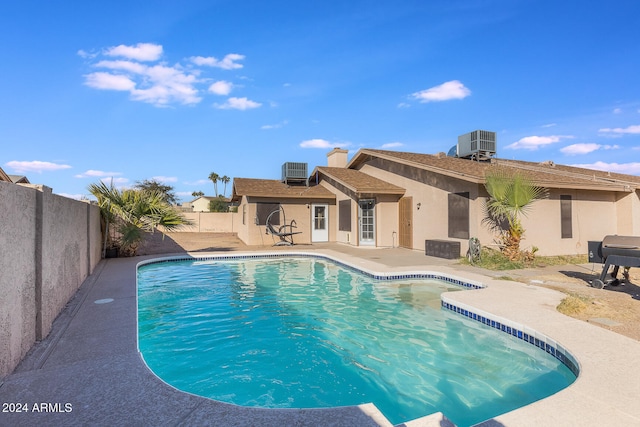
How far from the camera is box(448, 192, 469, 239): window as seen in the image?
11.0 metres

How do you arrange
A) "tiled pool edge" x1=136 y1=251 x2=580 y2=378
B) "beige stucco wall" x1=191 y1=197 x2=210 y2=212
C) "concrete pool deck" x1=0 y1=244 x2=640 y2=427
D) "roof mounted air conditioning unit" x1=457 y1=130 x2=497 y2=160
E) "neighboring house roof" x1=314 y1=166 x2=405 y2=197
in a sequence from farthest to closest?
1. "beige stucco wall" x1=191 y1=197 x2=210 y2=212
2. "roof mounted air conditioning unit" x1=457 y1=130 x2=497 y2=160
3. "neighboring house roof" x1=314 y1=166 x2=405 y2=197
4. "tiled pool edge" x1=136 y1=251 x2=580 y2=378
5. "concrete pool deck" x1=0 y1=244 x2=640 y2=427

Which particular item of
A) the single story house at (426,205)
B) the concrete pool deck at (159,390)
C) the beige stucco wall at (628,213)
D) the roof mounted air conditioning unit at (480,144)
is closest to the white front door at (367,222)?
the single story house at (426,205)

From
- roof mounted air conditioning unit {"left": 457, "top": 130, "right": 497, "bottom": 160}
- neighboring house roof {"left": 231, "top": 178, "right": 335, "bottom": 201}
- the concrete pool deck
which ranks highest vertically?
roof mounted air conditioning unit {"left": 457, "top": 130, "right": 497, "bottom": 160}

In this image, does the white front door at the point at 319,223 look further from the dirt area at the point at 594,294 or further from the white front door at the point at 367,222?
the dirt area at the point at 594,294

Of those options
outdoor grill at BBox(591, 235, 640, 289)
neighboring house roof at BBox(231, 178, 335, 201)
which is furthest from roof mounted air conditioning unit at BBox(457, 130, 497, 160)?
outdoor grill at BBox(591, 235, 640, 289)

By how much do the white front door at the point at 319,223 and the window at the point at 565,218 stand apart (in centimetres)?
977

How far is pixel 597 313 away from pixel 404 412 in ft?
12.5

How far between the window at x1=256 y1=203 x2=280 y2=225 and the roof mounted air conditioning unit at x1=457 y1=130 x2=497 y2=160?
9791 millimetres

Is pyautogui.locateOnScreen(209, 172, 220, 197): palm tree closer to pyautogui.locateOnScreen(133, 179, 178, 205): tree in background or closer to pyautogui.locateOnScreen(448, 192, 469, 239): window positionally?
pyautogui.locateOnScreen(133, 179, 178, 205): tree in background

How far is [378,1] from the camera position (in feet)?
40.5

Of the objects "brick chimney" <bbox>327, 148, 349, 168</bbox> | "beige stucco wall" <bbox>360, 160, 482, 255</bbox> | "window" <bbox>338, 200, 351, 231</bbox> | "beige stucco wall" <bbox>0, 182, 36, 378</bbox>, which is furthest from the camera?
"brick chimney" <bbox>327, 148, 349, 168</bbox>

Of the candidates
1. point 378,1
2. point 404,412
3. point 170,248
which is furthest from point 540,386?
point 170,248

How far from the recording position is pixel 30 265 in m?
3.71

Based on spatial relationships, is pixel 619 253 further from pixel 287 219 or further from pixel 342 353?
pixel 287 219
